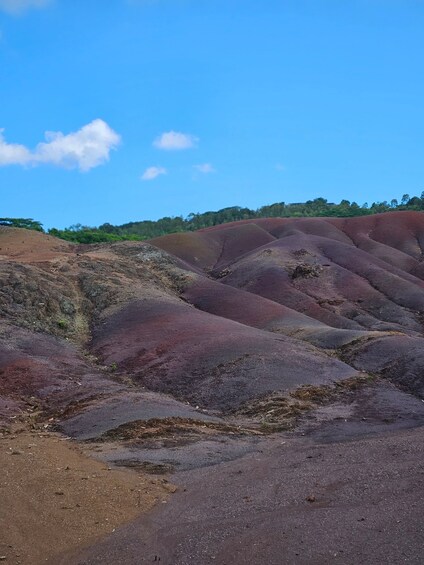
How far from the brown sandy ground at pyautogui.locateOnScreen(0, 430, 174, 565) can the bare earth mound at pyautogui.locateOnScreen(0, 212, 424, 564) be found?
7 cm

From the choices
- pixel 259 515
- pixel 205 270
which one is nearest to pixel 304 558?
pixel 259 515

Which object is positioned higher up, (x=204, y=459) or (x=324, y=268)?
(x=324, y=268)

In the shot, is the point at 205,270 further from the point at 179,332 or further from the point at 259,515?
the point at 259,515

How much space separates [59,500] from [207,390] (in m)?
15.7

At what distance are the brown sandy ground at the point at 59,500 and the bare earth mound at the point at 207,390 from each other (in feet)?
0.24

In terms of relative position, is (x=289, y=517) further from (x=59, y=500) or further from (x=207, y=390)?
(x=207, y=390)

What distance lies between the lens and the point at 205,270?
81.6 m

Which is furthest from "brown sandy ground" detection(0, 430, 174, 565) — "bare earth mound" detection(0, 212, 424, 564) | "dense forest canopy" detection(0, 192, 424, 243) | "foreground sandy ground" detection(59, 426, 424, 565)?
"dense forest canopy" detection(0, 192, 424, 243)

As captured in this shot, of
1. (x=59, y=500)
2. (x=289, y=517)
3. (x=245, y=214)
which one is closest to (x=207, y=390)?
(x=59, y=500)

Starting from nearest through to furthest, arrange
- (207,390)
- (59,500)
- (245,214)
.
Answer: (59,500)
(207,390)
(245,214)

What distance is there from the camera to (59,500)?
43.7 feet

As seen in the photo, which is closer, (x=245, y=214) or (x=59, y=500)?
(x=59, y=500)

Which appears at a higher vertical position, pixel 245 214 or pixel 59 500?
pixel 245 214

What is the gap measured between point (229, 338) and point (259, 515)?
21.9 metres
